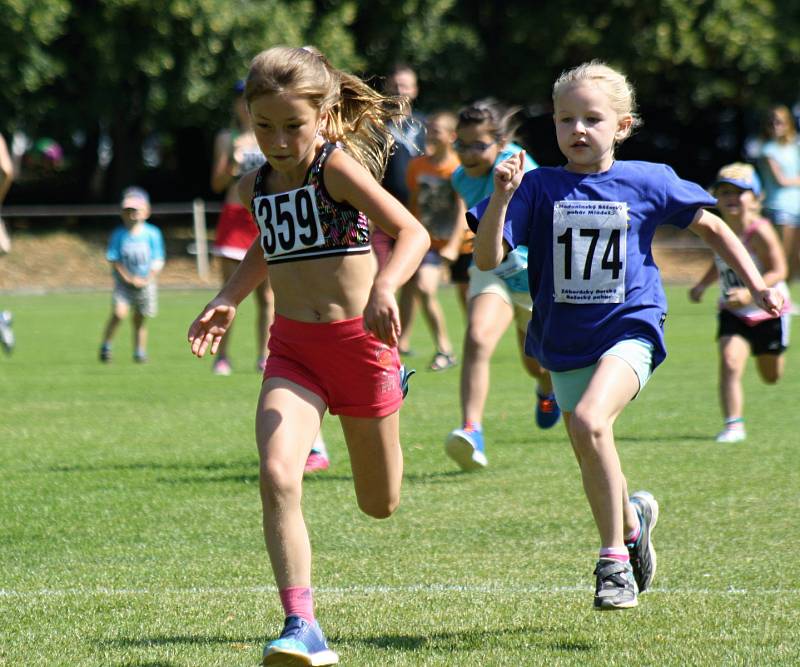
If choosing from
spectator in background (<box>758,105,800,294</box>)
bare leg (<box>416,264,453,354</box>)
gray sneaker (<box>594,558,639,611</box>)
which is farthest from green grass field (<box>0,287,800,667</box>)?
spectator in background (<box>758,105,800,294</box>)

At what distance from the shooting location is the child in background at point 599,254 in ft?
15.2

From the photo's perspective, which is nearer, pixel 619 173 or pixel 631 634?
pixel 631 634

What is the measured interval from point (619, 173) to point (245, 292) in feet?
4.51

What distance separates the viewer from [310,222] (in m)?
4.48

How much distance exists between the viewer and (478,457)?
7.38m

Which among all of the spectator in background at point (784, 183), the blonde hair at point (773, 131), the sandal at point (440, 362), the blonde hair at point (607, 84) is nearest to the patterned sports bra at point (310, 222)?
the blonde hair at point (607, 84)

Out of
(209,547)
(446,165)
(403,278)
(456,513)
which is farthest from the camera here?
(446,165)

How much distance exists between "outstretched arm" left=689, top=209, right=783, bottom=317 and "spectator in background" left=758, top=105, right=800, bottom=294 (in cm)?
1115

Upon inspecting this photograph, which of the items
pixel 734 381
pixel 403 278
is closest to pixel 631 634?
pixel 403 278

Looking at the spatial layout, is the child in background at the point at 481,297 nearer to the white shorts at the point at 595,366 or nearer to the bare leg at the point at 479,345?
the bare leg at the point at 479,345

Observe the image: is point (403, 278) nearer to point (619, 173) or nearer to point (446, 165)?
point (619, 173)

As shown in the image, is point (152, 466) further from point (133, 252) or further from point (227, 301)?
point (133, 252)

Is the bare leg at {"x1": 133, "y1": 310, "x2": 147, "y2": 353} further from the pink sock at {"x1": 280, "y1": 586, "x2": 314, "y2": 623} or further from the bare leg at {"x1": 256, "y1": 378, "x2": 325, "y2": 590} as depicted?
the pink sock at {"x1": 280, "y1": 586, "x2": 314, "y2": 623}

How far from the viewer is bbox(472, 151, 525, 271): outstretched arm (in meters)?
4.45
